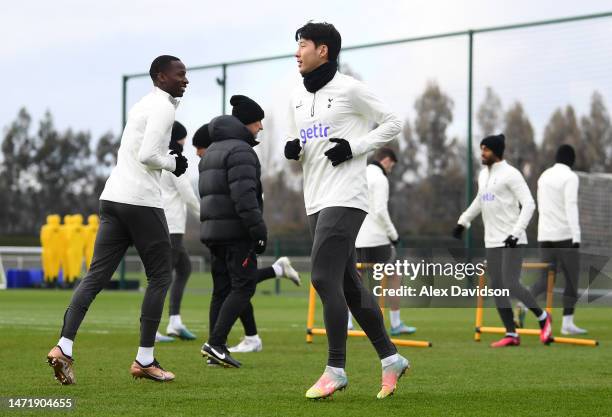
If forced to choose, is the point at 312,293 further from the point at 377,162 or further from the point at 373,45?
the point at 373,45

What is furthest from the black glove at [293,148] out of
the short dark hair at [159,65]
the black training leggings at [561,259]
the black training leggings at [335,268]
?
the black training leggings at [561,259]

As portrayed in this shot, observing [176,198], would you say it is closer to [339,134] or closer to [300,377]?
[300,377]

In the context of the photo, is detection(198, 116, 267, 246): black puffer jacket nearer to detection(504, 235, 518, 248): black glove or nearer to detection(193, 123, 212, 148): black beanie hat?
detection(193, 123, 212, 148): black beanie hat

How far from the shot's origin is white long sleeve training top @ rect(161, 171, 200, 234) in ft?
36.1

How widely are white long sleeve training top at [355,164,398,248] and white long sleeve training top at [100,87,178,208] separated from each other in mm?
4819

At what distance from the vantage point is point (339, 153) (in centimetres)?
617

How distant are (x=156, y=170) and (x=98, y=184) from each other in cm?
5890

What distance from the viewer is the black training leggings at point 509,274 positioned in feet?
35.2

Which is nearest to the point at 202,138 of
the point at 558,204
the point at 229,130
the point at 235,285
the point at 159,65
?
the point at 229,130

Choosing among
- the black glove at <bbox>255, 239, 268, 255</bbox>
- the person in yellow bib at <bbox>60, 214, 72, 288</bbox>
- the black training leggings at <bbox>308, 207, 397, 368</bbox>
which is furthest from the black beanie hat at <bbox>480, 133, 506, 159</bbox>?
the person in yellow bib at <bbox>60, 214, 72, 288</bbox>

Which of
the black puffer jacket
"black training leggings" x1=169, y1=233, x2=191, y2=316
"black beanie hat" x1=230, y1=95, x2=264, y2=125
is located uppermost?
"black beanie hat" x1=230, y1=95, x2=264, y2=125

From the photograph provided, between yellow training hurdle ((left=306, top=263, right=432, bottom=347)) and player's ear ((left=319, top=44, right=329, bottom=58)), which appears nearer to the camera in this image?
player's ear ((left=319, top=44, right=329, bottom=58))

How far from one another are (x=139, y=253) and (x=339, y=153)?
1.71m

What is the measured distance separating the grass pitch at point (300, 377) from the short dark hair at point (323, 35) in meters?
2.04
